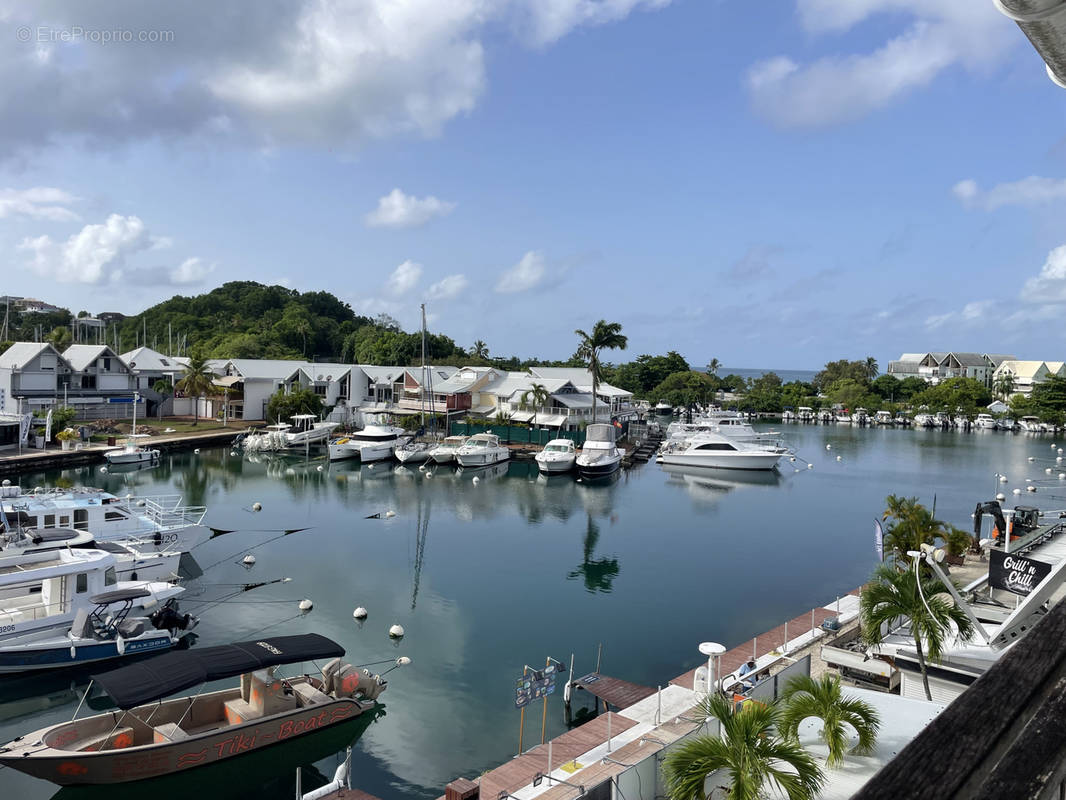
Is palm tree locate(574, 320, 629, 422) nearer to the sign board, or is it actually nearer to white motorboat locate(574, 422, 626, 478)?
white motorboat locate(574, 422, 626, 478)

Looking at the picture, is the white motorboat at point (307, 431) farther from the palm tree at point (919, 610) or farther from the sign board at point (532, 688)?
the palm tree at point (919, 610)

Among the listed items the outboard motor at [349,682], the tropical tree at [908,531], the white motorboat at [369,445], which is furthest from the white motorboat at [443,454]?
the outboard motor at [349,682]

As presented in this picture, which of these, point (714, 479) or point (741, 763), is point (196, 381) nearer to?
point (714, 479)

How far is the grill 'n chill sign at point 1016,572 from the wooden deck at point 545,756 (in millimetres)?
9110

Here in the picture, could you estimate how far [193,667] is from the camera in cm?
1543

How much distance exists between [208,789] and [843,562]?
1063 inches

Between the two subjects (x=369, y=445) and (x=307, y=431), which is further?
(x=307, y=431)

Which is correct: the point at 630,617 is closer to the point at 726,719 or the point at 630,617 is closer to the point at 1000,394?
the point at 726,719

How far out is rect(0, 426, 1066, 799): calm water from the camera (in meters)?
17.7

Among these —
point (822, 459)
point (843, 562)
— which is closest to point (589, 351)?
point (822, 459)

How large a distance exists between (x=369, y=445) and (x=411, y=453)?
3.35 metres

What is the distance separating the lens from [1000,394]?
11875 cm

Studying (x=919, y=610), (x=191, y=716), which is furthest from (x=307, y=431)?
(x=919, y=610)

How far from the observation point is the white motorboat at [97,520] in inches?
1061
